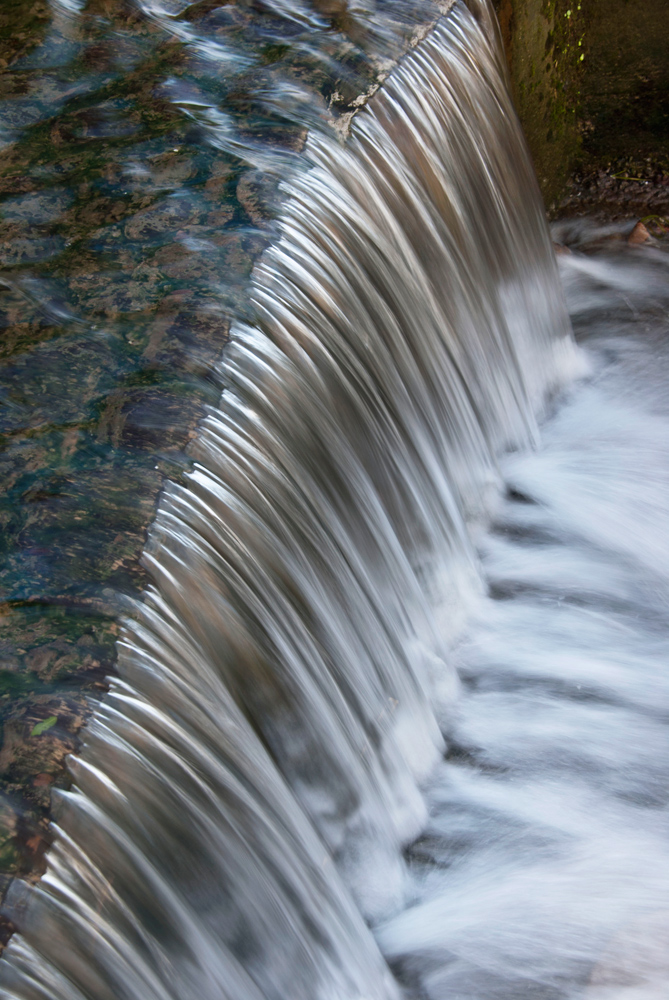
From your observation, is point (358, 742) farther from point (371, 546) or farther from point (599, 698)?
point (599, 698)

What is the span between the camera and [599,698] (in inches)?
113

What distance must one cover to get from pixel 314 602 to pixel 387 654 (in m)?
0.42

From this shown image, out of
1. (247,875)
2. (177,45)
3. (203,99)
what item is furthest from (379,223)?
(247,875)

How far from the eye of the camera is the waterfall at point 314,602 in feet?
5.03

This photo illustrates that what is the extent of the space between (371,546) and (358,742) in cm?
54

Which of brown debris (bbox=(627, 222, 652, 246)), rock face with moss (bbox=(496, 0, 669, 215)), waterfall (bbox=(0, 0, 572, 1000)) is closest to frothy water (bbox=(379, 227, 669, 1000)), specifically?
waterfall (bbox=(0, 0, 572, 1000))

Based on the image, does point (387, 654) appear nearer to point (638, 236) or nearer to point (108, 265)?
point (108, 265)

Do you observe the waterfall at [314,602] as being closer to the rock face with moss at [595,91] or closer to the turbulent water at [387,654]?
the turbulent water at [387,654]

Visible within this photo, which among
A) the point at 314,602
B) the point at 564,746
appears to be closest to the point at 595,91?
the point at 564,746

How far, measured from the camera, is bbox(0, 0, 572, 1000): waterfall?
5.03 ft

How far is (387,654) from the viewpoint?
8.38ft

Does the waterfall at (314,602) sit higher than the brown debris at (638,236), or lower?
lower

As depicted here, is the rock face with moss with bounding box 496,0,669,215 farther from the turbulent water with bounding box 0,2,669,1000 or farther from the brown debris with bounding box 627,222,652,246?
the turbulent water with bounding box 0,2,669,1000

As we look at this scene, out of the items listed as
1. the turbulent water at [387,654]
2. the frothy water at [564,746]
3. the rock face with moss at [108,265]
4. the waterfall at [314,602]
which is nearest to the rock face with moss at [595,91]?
the turbulent water at [387,654]
